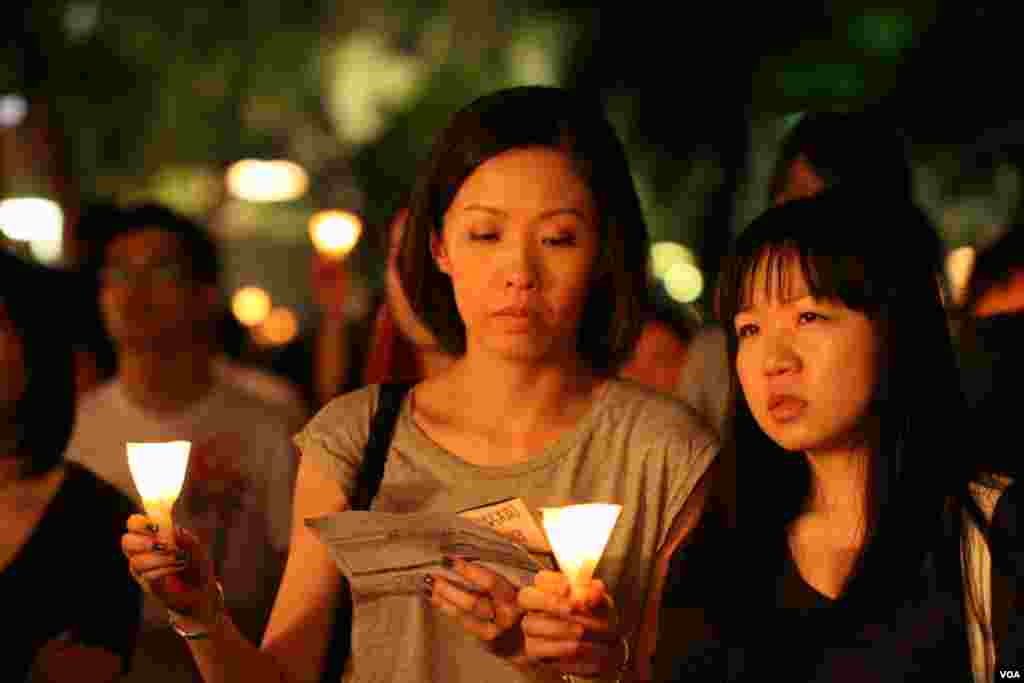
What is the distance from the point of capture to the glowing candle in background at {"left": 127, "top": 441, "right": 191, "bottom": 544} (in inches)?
150

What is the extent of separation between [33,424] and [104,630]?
68 centimetres

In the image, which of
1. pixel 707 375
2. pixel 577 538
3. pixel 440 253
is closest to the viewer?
pixel 577 538

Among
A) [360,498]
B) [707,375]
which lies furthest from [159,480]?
[707,375]

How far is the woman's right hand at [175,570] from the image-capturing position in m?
3.73

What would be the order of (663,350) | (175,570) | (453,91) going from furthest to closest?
(453,91) → (663,350) → (175,570)

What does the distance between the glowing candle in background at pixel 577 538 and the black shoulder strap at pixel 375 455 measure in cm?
85

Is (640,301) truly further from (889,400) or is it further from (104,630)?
(104,630)

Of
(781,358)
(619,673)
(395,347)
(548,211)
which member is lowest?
(619,673)

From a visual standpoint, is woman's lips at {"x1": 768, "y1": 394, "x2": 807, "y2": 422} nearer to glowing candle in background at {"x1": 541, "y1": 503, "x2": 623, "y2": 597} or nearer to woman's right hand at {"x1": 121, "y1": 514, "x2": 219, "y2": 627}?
glowing candle in background at {"x1": 541, "y1": 503, "x2": 623, "y2": 597}

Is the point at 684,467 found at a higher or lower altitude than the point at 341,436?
lower

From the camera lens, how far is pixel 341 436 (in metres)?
Result: 4.20

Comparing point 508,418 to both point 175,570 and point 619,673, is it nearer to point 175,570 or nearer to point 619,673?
point 619,673

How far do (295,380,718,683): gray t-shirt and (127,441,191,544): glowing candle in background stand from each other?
459 millimetres

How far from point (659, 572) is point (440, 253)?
1034 mm
